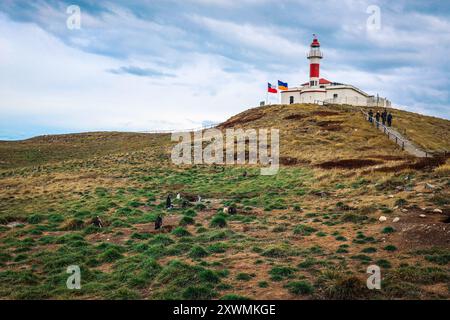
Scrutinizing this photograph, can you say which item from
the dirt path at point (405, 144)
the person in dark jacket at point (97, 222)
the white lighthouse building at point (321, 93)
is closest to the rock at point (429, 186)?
the dirt path at point (405, 144)

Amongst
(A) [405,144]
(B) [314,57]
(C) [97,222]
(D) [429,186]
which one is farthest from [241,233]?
(B) [314,57]

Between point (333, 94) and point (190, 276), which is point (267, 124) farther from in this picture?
point (190, 276)

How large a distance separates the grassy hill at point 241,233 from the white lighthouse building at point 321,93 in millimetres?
39144

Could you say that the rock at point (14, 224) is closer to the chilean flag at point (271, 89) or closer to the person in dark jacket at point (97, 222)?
the person in dark jacket at point (97, 222)

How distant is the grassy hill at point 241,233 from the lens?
34.6ft

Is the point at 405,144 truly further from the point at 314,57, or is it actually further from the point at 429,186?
the point at 314,57

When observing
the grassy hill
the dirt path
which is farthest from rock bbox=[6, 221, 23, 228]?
the dirt path

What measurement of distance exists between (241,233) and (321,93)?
6556cm

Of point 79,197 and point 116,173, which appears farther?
point 116,173

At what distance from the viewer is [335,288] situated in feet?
31.7

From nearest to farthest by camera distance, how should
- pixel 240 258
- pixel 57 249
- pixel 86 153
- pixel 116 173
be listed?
pixel 240 258 < pixel 57 249 < pixel 116 173 < pixel 86 153

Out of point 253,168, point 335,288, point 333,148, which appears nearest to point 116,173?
point 253,168

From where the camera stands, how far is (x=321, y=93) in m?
→ 76.6

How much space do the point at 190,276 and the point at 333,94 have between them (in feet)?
247
